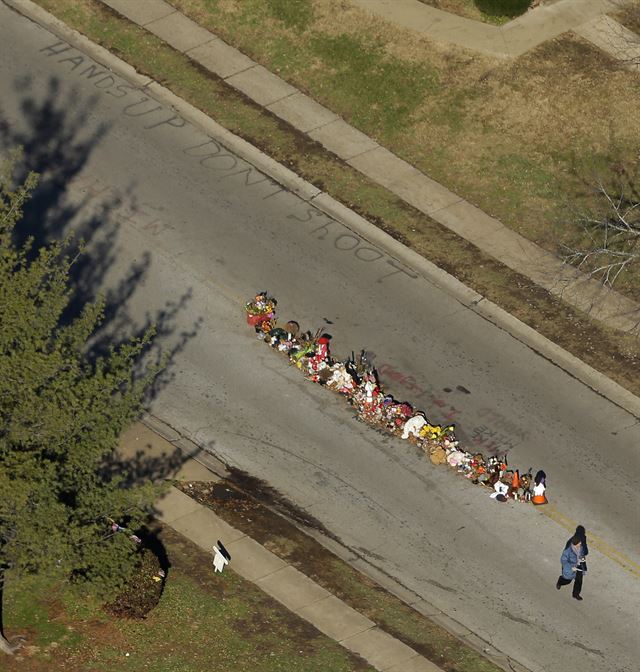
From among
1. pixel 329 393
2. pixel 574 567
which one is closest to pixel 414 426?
pixel 329 393

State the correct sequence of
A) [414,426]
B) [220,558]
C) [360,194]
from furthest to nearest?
[360,194]
[414,426]
[220,558]

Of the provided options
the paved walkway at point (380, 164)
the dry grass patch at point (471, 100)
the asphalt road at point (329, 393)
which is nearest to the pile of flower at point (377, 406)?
the asphalt road at point (329, 393)

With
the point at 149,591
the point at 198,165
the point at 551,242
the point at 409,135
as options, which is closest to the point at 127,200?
the point at 198,165

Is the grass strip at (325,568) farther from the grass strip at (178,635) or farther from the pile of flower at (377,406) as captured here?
the pile of flower at (377,406)

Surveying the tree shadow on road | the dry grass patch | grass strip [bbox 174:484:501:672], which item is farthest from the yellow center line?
the dry grass patch

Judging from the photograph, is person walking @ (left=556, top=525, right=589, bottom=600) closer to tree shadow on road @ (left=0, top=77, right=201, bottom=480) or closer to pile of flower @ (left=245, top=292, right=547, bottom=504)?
pile of flower @ (left=245, top=292, right=547, bottom=504)

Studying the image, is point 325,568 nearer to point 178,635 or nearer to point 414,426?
point 178,635

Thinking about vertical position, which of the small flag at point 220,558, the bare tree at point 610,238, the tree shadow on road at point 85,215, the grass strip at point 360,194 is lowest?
the small flag at point 220,558
